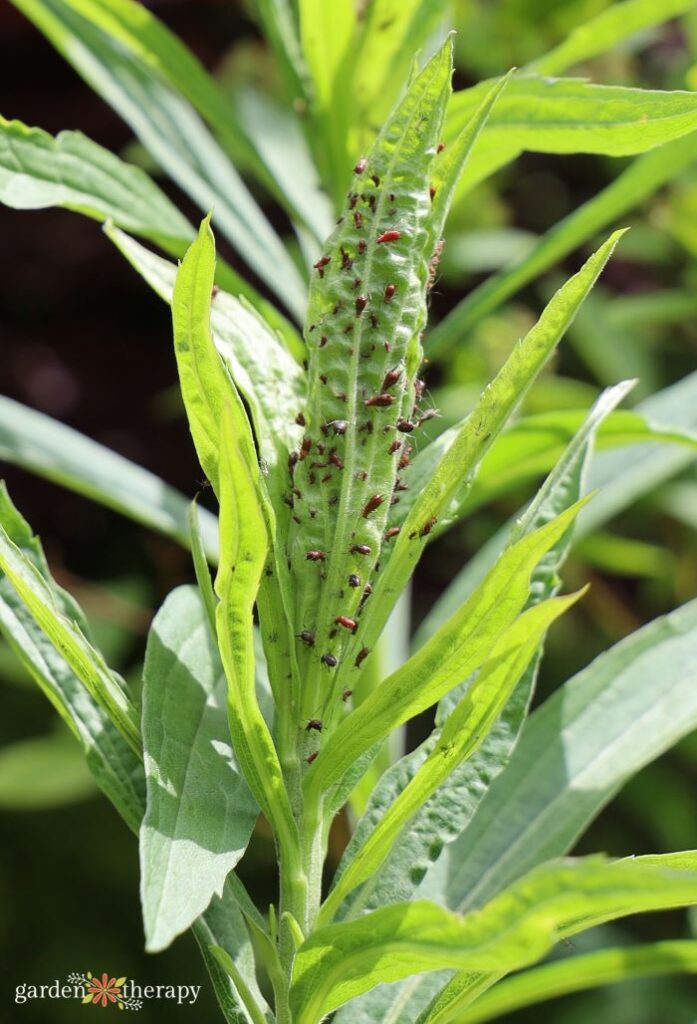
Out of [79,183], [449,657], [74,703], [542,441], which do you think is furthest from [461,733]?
[79,183]

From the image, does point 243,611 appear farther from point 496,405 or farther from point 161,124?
point 161,124

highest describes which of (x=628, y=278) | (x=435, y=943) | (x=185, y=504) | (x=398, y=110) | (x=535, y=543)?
(x=628, y=278)

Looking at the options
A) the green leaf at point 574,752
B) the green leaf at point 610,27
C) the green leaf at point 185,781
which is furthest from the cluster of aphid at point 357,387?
the green leaf at point 610,27

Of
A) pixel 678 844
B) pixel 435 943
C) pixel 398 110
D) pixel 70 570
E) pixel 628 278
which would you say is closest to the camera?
pixel 435 943

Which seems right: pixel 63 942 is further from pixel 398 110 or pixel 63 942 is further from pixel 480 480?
pixel 398 110

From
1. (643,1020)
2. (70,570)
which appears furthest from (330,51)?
(643,1020)

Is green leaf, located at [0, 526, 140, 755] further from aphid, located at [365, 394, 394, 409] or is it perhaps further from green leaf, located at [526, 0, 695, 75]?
green leaf, located at [526, 0, 695, 75]
